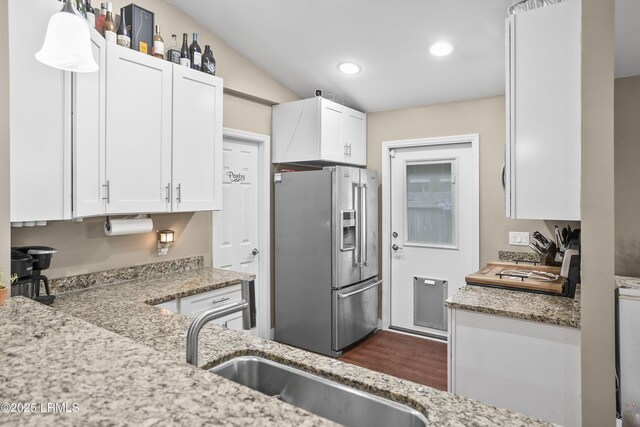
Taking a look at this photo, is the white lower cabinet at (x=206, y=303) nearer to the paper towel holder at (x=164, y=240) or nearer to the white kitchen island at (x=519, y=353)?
the paper towel holder at (x=164, y=240)

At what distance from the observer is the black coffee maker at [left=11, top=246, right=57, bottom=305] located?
1797mm

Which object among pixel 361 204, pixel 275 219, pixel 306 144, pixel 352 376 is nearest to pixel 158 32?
pixel 306 144

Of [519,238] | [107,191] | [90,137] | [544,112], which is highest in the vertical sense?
[544,112]

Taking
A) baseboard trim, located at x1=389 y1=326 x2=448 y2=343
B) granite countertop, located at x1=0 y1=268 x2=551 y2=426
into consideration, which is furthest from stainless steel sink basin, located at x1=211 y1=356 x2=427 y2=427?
baseboard trim, located at x1=389 y1=326 x2=448 y2=343

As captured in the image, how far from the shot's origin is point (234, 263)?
139 inches

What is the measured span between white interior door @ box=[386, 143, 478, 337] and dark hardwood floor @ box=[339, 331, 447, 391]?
0.71 feet

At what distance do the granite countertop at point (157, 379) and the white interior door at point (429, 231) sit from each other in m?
2.87

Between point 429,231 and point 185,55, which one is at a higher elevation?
point 185,55

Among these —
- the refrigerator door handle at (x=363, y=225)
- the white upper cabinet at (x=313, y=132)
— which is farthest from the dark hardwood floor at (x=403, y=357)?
the white upper cabinet at (x=313, y=132)

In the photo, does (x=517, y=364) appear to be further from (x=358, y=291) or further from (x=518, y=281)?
(x=358, y=291)

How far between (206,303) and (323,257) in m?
1.23

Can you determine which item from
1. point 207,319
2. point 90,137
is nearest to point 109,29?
point 90,137

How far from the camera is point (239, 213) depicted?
358 centimetres

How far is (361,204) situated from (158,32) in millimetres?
2193
